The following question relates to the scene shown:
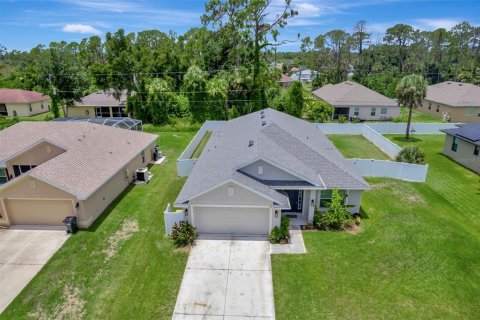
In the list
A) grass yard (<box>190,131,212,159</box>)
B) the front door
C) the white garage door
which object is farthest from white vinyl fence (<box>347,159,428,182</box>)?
grass yard (<box>190,131,212,159</box>)

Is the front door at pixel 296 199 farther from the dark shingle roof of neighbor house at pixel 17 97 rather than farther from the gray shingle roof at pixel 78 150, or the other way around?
the dark shingle roof of neighbor house at pixel 17 97

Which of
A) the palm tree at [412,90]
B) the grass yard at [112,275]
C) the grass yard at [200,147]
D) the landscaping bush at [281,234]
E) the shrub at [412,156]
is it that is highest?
the palm tree at [412,90]

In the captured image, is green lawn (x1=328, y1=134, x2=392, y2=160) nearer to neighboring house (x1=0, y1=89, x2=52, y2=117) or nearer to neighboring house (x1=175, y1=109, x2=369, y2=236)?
neighboring house (x1=175, y1=109, x2=369, y2=236)

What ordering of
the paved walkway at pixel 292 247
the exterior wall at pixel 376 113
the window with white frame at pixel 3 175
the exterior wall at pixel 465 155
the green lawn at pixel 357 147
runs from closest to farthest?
1. the paved walkway at pixel 292 247
2. the window with white frame at pixel 3 175
3. the exterior wall at pixel 465 155
4. the green lawn at pixel 357 147
5. the exterior wall at pixel 376 113

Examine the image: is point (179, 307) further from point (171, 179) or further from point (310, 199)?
point (171, 179)

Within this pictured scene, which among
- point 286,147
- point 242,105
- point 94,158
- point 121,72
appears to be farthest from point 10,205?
point 242,105

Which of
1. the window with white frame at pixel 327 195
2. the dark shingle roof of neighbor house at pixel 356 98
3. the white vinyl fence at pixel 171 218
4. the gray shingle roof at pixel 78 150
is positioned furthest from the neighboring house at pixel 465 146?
the gray shingle roof at pixel 78 150
